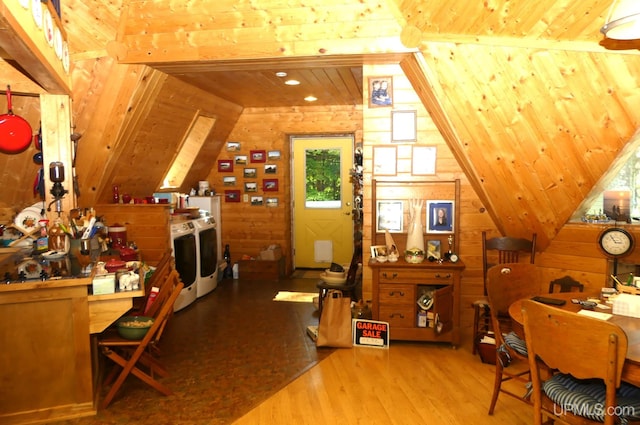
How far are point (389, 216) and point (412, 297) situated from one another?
2.55 ft

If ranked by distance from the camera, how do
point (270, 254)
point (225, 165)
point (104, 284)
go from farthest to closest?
point (225, 165) < point (270, 254) < point (104, 284)

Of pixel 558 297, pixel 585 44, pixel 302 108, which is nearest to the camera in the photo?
pixel 585 44

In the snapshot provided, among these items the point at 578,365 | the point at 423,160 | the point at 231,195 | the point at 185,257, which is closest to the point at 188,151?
the point at 231,195

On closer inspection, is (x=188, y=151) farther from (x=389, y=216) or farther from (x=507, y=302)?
(x=507, y=302)

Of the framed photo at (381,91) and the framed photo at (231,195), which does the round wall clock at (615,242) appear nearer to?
the framed photo at (381,91)

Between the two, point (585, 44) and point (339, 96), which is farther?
point (339, 96)

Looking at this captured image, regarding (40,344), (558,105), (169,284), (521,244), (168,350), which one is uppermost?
(558,105)

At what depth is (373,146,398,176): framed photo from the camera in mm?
3949

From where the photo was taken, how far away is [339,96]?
5.62 meters

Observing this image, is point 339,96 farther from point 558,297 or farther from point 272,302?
point 558,297

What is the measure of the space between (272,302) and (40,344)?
2.75 metres

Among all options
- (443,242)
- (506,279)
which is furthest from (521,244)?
(506,279)

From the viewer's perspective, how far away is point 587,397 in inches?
73.3

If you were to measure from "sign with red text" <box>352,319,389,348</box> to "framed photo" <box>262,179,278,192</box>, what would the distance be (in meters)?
3.22
